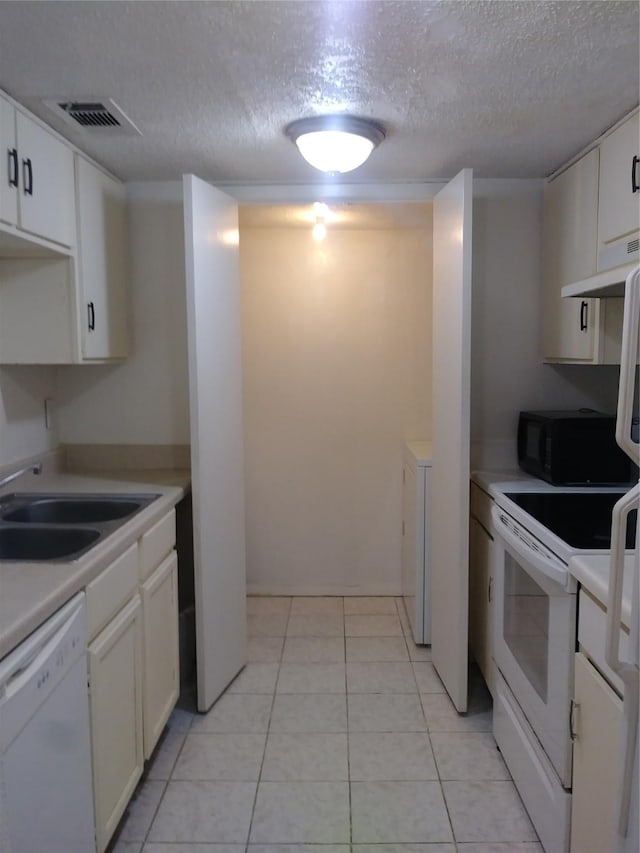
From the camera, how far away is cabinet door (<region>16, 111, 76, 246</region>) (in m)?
1.94

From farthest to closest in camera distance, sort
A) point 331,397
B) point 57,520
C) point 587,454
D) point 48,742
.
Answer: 1. point 331,397
2. point 587,454
3. point 57,520
4. point 48,742

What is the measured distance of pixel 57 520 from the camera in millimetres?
2314

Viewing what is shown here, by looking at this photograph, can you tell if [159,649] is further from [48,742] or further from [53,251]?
[53,251]

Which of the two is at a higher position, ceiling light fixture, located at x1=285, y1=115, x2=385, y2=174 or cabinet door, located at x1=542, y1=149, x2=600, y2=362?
ceiling light fixture, located at x1=285, y1=115, x2=385, y2=174

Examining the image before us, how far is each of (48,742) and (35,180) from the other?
163cm

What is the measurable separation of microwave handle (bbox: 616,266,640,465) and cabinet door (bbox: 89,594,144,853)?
136 centimetres

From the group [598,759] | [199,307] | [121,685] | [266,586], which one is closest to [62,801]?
[121,685]

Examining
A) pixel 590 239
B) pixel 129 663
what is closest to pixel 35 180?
pixel 129 663

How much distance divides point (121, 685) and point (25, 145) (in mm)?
1664

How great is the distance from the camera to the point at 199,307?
2.39 metres

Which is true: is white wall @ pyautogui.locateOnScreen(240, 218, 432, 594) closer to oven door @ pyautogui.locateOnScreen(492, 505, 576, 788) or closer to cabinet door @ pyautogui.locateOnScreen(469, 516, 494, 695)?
cabinet door @ pyautogui.locateOnScreen(469, 516, 494, 695)

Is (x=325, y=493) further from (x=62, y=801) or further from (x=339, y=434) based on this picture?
(x=62, y=801)

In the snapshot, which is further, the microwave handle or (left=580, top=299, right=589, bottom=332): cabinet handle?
(left=580, top=299, right=589, bottom=332): cabinet handle

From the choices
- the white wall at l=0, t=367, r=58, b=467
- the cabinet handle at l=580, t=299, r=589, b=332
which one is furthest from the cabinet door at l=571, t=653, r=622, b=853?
the white wall at l=0, t=367, r=58, b=467
